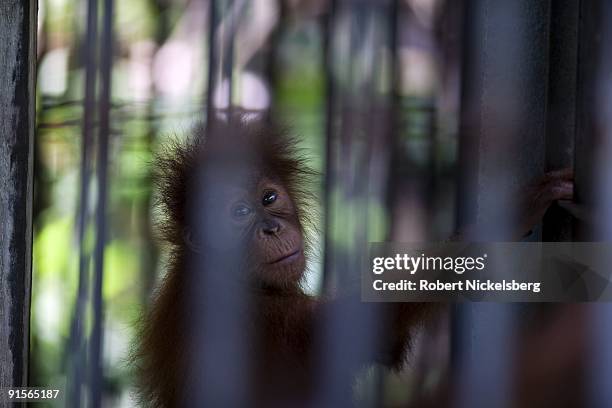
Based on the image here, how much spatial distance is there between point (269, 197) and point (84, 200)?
0.59 m

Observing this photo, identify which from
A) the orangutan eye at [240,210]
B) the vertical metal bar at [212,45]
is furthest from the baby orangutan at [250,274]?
the vertical metal bar at [212,45]

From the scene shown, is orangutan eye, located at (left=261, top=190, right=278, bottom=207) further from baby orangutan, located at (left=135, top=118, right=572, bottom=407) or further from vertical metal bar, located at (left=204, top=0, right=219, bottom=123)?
vertical metal bar, located at (left=204, top=0, right=219, bottom=123)

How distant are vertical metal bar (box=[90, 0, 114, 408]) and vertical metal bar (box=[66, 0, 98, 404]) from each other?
2cm

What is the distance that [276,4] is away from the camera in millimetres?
1812

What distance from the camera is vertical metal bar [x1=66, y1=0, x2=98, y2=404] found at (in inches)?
71.6

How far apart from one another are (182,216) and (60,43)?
0.52 metres

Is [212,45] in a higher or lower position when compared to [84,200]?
higher

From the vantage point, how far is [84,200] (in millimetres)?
1826

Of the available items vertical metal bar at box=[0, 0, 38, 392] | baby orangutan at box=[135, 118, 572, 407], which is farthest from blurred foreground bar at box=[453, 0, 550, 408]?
vertical metal bar at box=[0, 0, 38, 392]

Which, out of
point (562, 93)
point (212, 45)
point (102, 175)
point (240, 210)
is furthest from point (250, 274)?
point (562, 93)

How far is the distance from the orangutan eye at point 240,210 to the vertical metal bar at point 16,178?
0.52 metres

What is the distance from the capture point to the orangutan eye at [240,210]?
2.11 m

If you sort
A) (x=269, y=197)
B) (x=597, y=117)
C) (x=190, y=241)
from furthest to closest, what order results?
(x=269, y=197) → (x=190, y=241) → (x=597, y=117)

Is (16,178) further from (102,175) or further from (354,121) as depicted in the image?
(354,121)
